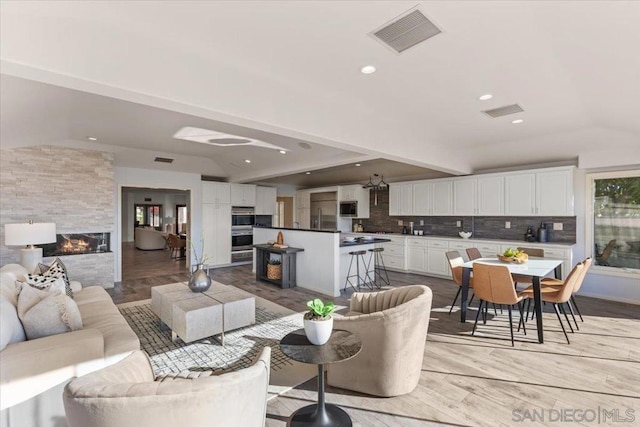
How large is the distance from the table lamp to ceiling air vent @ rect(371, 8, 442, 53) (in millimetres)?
5055

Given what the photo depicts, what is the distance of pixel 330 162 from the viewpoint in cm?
596

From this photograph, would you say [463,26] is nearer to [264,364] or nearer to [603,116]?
[264,364]

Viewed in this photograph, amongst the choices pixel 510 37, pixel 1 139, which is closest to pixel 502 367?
pixel 510 37

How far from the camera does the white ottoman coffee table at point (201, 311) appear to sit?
3197 mm

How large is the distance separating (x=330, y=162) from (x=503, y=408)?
4.61 metres

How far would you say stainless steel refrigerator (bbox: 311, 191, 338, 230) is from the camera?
30.6ft

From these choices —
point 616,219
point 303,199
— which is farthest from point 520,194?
point 303,199

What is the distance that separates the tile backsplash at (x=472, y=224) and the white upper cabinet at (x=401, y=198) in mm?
365

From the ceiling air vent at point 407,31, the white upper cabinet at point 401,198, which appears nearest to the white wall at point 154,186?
→ the white upper cabinet at point 401,198

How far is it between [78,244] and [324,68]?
18.8 ft

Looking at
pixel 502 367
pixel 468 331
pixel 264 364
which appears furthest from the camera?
pixel 468 331

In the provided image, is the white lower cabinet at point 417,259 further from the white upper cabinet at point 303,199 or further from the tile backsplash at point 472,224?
the white upper cabinet at point 303,199

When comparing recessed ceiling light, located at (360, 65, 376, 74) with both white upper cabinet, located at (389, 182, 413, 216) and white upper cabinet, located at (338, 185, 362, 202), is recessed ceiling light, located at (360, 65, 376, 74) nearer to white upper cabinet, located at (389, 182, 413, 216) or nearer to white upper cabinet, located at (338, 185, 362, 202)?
white upper cabinet, located at (389, 182, 413, 216)

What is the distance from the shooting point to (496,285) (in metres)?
3.49
